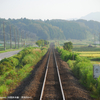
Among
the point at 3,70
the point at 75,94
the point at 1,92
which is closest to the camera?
the point at 75,94

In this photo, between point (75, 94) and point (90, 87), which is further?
point (90, 87)

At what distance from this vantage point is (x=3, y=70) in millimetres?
19375

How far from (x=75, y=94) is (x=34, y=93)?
9.46ft

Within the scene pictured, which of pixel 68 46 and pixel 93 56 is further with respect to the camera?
pixel 68 46

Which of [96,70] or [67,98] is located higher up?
[96,70]

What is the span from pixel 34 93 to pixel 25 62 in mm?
17449

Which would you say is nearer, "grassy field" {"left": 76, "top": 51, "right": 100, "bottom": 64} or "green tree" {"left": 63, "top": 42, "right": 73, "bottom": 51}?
"grassy field" {"left": 76, "top": 51, "right": 100, "bottom": 64}

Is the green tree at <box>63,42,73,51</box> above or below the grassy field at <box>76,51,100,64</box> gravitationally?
above

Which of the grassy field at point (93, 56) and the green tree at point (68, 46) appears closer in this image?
the grassy field at point (93, 56)

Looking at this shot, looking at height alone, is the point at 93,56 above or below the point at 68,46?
below

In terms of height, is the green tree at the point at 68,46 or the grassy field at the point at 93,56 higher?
the green tree at the point at 68,46

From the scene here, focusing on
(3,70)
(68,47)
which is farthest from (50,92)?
(68,47)

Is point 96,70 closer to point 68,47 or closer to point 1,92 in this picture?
point 1,92

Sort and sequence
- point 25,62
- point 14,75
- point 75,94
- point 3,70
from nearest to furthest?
point 75,94 → point 14,75 → point 3,70 → point 25,62
